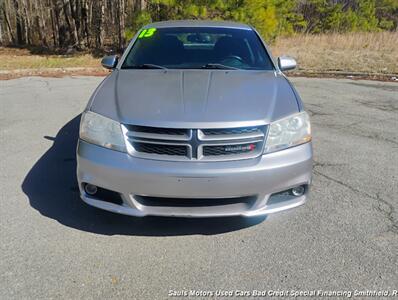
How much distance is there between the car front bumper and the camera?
8.18 ft

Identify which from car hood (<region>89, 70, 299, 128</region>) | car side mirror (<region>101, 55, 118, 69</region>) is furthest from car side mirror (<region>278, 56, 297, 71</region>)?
car side mirror (<region>101, 55, 118, 69</region>)

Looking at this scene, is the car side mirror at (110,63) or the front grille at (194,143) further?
the car side mirror at (110,63)

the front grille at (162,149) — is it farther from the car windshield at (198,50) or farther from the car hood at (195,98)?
the car windshield at (198,50)

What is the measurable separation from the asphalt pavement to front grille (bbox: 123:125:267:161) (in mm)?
703

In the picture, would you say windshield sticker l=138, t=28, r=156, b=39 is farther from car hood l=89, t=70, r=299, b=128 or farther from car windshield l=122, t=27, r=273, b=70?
car hood l=89, t=70, r=299, b=128

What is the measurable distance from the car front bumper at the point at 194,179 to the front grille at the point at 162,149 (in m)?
0.08

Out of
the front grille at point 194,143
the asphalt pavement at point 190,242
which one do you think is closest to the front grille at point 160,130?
the front grille at point 194,143

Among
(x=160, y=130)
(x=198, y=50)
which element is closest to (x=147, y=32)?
(x=198, y=50)

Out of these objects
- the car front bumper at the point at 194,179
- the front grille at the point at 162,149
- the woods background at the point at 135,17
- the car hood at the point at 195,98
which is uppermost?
the car hood at the point at 195,98

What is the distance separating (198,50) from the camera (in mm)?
4016

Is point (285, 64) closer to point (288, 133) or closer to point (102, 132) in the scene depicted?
point (288, 133)

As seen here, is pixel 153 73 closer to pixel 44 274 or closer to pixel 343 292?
pixel 44 274

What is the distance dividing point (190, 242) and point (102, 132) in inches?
41.2

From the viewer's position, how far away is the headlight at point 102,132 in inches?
104
